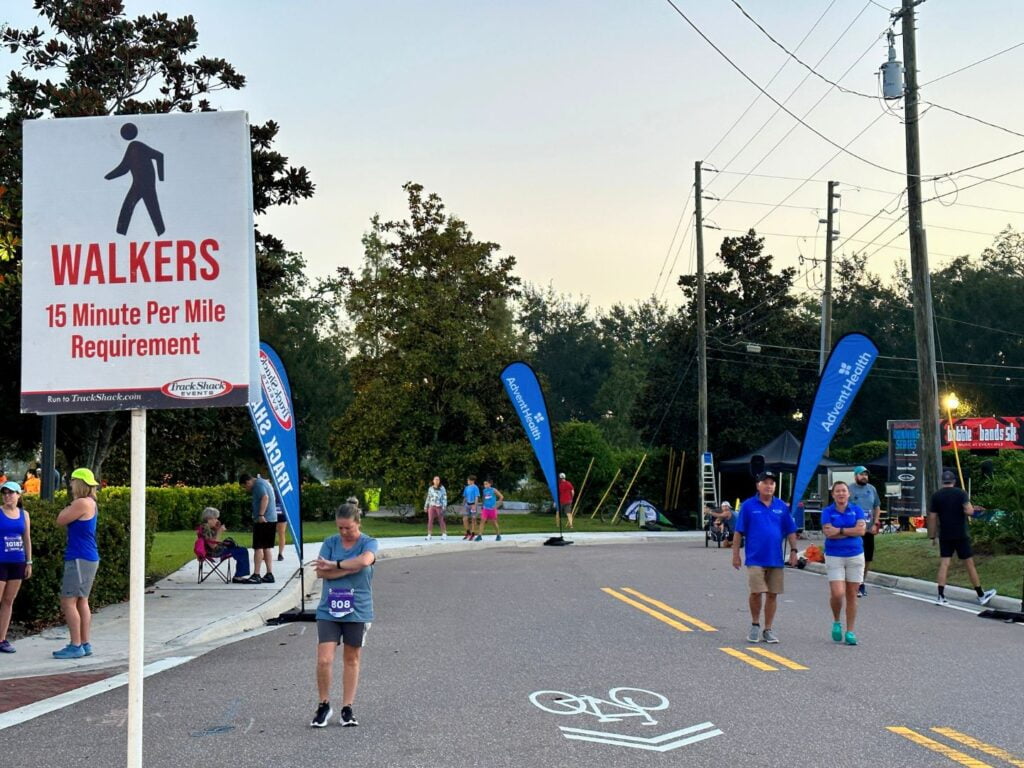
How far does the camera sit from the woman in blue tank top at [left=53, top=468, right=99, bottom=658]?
1108 centimetres

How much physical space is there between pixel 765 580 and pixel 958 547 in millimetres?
5231

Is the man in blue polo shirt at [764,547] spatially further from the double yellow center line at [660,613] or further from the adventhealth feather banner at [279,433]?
the adventhealth feather banner at [279,433]

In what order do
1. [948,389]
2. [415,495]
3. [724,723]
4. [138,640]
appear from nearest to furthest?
[138,640] < [724,723] < [415,495] < [948,389]

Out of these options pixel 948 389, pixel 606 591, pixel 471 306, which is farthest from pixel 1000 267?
pixel 606 591

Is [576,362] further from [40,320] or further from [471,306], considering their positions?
[40,320]

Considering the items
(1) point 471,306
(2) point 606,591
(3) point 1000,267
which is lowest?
(2) point 606,591

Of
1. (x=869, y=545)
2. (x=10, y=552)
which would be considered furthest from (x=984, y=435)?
(x=10, y=552)

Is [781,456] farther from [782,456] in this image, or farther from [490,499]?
[490,499]

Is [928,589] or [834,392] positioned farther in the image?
[834,392]

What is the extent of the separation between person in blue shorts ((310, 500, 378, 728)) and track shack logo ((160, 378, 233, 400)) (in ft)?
9.85

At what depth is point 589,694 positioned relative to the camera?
9.23 metres

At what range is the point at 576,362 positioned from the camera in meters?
101

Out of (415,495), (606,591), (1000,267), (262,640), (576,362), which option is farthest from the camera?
(576,362)

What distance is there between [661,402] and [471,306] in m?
11.5
